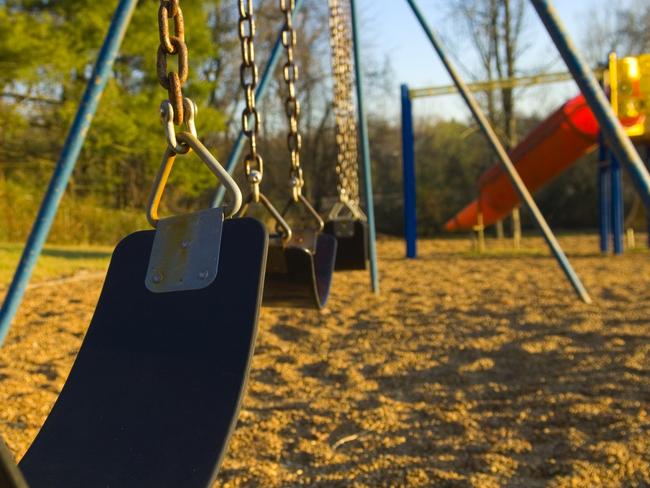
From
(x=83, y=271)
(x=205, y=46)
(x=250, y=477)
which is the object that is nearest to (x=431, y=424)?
A: (x=250, y=477)

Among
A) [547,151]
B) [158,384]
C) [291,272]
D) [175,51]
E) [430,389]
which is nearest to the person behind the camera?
[158,384]

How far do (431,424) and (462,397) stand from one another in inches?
10.6

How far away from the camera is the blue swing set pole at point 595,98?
1856 millimetres

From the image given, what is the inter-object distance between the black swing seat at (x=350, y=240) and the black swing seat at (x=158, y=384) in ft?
6.22

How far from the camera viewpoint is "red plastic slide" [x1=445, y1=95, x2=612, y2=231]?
23.8ft

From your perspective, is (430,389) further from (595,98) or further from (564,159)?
(564,159)

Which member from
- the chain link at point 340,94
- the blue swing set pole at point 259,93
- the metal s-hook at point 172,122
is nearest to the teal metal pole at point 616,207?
the chain link at point 340,94

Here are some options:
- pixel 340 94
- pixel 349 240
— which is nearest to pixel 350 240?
pixel 349 240

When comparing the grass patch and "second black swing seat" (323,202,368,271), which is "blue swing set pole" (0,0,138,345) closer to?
"second black swing seat" (323,202,368,271)

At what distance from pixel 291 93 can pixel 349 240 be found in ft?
3.86

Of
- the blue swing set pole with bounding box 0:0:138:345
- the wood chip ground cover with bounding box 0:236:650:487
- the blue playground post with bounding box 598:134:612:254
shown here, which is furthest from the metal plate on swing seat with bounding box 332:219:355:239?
the blue playground post with bounding box 598:134:612:254

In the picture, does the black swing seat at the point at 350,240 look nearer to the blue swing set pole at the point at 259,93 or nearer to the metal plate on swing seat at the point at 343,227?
the metal plate on swing seat at the point at 343,227

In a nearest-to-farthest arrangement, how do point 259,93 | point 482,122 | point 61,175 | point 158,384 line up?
1. point 158,384
2. point 61,175
3. point 259,93
4. point 482,122

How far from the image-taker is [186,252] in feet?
2.71
